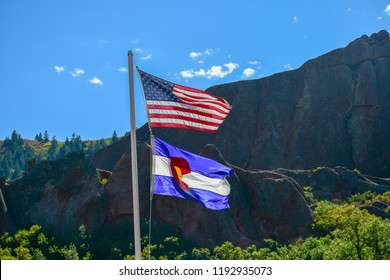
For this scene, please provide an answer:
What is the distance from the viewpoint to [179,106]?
19156mm

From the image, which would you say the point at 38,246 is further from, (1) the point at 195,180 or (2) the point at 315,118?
(2) the point at 315,118

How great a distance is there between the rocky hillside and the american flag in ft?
128

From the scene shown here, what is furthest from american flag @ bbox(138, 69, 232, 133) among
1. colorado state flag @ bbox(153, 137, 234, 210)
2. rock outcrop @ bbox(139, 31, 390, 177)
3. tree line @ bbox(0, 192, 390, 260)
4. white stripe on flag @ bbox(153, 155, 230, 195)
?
rock outcrop @ bbox(139, 31, 390, 177)

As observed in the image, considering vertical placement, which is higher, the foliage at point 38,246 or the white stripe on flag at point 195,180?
the white stripe on flag at point 195,180

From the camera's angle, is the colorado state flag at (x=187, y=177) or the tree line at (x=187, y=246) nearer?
the colorado state flag at (x=187, y=177)

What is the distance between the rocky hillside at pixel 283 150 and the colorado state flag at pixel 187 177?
129ft

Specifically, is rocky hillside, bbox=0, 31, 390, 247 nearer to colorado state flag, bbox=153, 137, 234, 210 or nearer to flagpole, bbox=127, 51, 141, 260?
colorado state flag, bbox=153, 137, 234, 210

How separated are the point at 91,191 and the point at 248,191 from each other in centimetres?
1699

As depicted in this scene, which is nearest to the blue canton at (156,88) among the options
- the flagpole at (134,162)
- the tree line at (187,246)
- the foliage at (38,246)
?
the flagpole at (134,162)

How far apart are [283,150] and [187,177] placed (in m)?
92.6

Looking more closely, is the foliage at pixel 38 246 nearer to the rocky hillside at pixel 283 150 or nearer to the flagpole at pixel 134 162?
the rocky hillside at pixel 283 150

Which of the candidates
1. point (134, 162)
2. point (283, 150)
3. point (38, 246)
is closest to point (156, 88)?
point (134, 162)

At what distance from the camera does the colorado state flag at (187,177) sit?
1855cm
